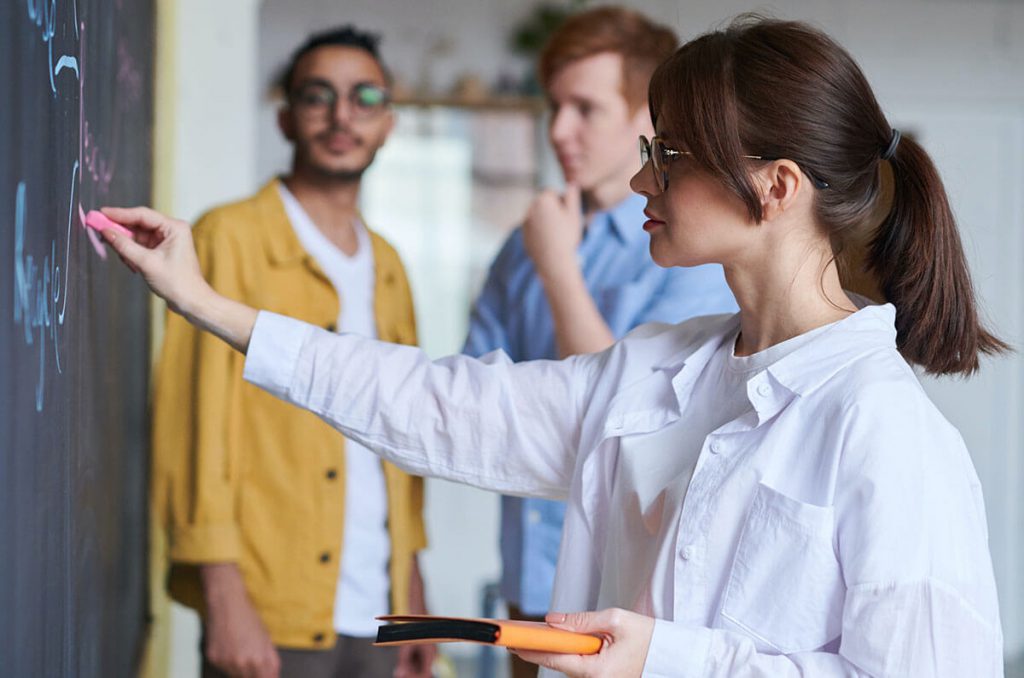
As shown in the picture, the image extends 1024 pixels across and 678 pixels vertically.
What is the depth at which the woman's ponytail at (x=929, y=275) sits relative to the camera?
1269mm

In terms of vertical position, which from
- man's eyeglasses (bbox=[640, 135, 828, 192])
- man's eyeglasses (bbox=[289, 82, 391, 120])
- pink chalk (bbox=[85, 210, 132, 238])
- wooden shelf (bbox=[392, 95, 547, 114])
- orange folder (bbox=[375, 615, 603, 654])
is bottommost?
orange folder (bbox=[375, 615, 603, 654])

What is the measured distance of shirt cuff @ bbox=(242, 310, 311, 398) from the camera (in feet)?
4.50

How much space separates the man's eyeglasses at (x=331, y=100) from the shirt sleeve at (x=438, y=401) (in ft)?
2.57

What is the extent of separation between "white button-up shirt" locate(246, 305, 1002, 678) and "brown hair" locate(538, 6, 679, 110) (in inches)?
34.4

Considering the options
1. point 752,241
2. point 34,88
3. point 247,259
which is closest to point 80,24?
point 34,88

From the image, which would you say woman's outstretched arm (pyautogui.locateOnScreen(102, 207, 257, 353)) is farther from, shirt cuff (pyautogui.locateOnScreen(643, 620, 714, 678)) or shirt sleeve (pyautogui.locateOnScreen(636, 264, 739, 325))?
shirt sleeve (pyautogui.locateOnScreen(636, 264, 739, 325))

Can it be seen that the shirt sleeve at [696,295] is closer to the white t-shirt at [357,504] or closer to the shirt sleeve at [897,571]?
the white t-shirt at [357,504]

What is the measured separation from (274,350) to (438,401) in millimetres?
206

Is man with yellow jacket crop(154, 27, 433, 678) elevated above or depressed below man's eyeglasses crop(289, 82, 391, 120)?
below

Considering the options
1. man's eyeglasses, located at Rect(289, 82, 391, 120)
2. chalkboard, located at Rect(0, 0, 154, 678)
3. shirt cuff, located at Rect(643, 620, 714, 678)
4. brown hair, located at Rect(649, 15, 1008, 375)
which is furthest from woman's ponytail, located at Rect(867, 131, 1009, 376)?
man's eyeglasses, located at Rect(289, 82, 391, 120)

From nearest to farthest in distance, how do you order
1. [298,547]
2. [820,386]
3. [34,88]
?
[34,88], [820,386], [298,547]

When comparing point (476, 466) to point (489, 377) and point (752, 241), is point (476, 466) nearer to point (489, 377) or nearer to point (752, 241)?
point (489, 377)

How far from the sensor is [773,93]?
3.89 feet

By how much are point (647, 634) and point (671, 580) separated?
0.35 feet
